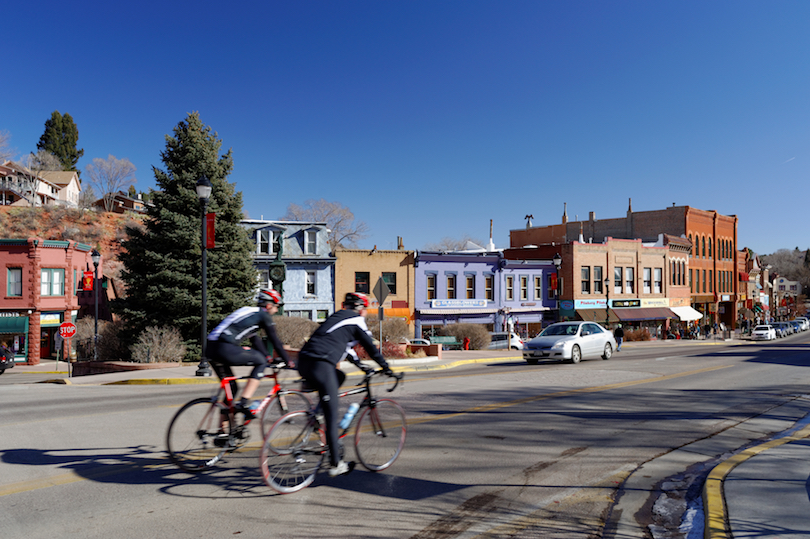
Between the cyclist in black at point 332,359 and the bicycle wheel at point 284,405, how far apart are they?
33 centimetres

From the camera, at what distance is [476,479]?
241 inches

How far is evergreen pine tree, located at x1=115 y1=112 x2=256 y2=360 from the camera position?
24.4 metres

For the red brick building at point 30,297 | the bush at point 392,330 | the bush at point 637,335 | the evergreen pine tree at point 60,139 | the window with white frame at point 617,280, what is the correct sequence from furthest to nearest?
the evergreen pine tree at point 60,139 → the window with white frame at point 617,280 → the bush at point 637,335 → the red brick building at point 30,297 → the bush at point 392,330

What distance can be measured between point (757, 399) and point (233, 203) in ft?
Result: 72.3

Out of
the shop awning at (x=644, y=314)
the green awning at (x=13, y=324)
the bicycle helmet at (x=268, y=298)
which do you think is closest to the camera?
the bicycle helmet at (x=268, y=298)

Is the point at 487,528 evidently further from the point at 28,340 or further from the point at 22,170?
the point at 22,170

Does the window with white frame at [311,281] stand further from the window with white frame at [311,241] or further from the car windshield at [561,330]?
the car windshield at [561,330]

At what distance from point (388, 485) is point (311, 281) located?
3621 cm

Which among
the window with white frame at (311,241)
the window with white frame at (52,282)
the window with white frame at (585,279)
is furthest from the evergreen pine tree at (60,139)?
the window with white frame at (585,279)

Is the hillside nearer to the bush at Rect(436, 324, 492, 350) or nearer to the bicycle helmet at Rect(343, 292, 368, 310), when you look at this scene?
the bush at Rect(436, 324, 492, 350)

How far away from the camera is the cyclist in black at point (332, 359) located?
5.60 meters

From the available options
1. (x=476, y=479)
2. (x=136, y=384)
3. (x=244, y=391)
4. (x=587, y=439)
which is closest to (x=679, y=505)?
(x=476, y=479)

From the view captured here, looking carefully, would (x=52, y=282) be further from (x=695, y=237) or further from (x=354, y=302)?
(x=695, y=237)

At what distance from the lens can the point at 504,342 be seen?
1420 inches
